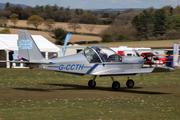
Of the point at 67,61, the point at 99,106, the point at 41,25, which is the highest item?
the point at 41,25

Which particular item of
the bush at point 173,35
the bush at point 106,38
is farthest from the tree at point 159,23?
the bush at point 106,38

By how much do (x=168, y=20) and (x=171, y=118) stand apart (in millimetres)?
85284

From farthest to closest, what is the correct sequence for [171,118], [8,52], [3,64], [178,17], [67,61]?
[178,17]
[3,64]
[8,52]
[67,61]
[171,118]

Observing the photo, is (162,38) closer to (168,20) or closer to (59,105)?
(168,20)

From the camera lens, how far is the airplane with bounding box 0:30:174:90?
38.6 feet

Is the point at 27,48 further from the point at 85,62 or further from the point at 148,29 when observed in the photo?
the point at 148,29

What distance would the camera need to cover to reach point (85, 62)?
1256 cm

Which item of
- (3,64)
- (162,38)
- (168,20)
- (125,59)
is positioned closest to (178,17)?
(168,20)

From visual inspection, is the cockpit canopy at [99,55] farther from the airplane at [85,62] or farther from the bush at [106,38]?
the bush at [106,38]

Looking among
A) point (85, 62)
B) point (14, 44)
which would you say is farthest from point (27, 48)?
point (14, 44)

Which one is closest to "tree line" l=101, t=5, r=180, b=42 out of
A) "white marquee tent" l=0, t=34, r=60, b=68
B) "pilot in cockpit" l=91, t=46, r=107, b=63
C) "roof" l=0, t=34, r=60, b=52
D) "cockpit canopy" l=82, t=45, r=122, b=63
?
"roof" l=0, t=34, r=60, b=52

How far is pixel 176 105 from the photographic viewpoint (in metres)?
8.88

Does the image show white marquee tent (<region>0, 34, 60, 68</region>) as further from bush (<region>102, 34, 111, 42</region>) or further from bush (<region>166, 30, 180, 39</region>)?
bush (<region>166, 30, 180, 39</region>)

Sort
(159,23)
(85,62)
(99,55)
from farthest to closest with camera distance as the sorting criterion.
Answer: (159,23) → (99,55) → (85,62)
